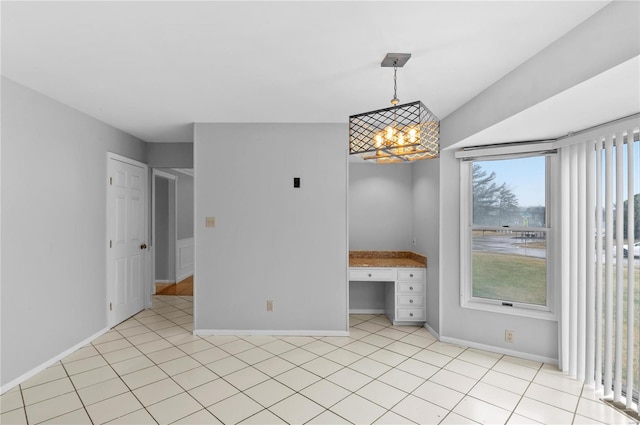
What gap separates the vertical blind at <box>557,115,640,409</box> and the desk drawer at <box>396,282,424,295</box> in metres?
1.45

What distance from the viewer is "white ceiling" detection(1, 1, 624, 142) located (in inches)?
65.7

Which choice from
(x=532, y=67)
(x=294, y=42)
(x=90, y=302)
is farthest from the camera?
(x=90, y=302)

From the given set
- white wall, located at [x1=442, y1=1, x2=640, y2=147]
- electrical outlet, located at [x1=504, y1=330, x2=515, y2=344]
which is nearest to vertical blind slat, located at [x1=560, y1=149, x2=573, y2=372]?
electrical outlet, located at [x1=504, y1=330, x2=515, y2=344]

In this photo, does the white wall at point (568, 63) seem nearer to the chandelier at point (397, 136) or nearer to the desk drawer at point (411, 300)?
the chandelier at point (397, 136)

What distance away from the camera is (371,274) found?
13.2 ft

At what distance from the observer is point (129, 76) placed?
2.47 metres

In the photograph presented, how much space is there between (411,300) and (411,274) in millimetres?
328

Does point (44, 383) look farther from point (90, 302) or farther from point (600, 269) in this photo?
point (600, 269)

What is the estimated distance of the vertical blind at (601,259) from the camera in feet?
7.47

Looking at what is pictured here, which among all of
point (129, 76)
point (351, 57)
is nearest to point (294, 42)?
point (351, 57)

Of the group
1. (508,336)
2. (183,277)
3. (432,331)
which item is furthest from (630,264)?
(183,277)

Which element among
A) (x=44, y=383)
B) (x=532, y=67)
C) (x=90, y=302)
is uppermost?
(x=532, y=67)

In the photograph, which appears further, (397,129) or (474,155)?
(474,155)

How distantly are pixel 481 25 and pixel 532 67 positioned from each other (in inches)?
24.4
